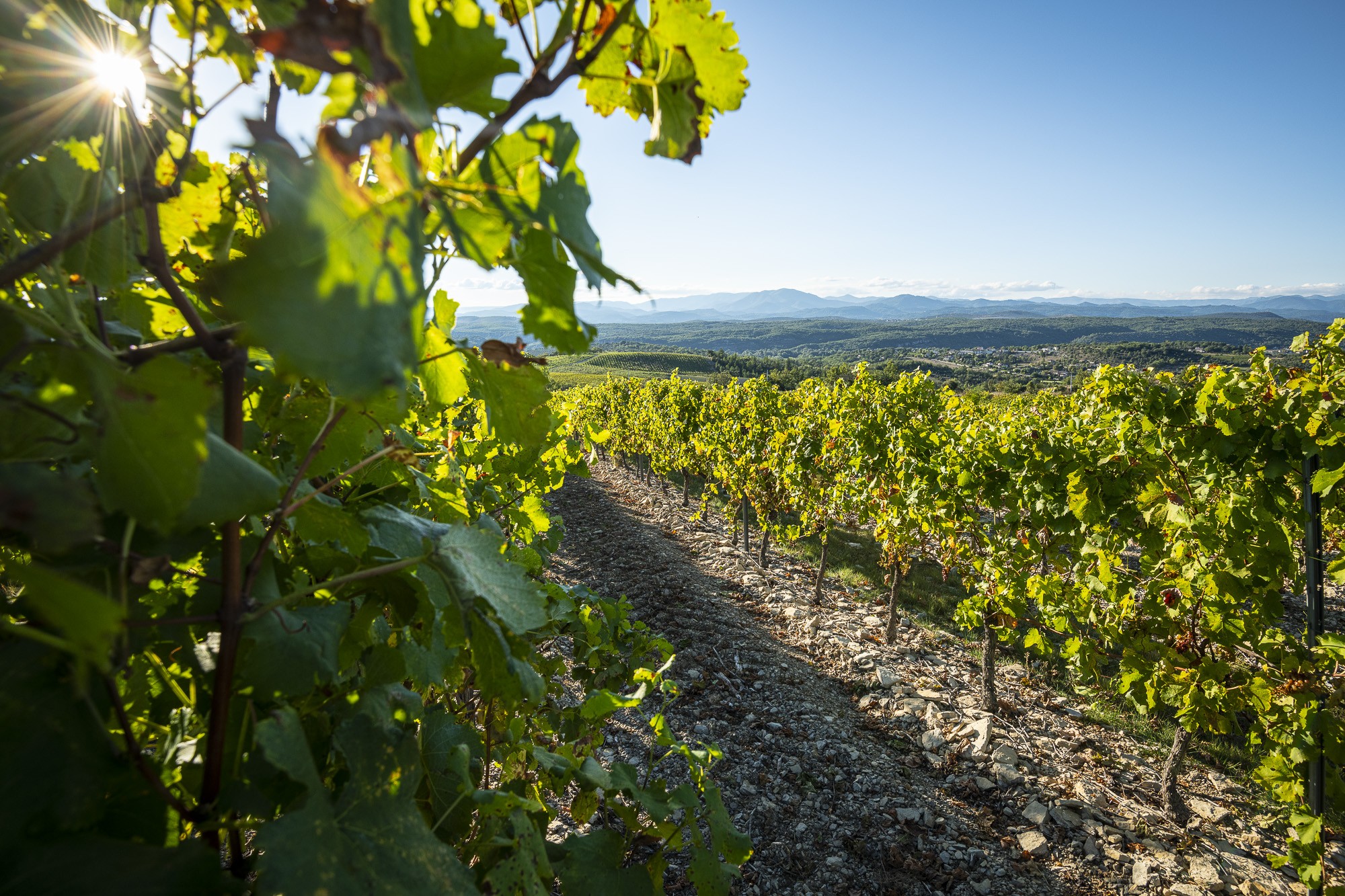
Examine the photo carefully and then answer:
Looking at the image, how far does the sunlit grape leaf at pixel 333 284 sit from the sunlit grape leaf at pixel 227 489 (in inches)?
7.2

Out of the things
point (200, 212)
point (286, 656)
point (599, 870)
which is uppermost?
point (200, 212)

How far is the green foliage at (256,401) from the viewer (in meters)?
0.45

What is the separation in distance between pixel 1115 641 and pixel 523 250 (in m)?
5.51

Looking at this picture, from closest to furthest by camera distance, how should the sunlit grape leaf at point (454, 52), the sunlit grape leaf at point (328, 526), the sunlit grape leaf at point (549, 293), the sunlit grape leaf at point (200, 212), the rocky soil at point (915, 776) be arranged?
the sunlit grape leaf at point (454, 52) < the sunlit grape leaf at point (549, 293) < the sunlit grape leaf at point (200, 212) < the sunlit grape leaf at point (328, 526) < the rocky soil at point (915, 776)

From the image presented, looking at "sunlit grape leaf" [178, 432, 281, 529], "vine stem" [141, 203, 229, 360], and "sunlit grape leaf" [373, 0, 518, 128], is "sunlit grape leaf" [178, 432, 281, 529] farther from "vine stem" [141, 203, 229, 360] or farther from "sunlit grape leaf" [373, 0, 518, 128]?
"sunlit grape leaf" [373, 0, 518, 128]

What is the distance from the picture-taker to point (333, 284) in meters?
0.43

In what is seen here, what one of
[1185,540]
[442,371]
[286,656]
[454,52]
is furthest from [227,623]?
[1185,540]

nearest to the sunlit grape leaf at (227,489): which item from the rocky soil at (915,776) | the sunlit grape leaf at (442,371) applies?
the sunlit grape leaf at (442,371)

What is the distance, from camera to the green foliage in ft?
1.47

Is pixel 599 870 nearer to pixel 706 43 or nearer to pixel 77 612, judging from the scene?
pixel 77 612

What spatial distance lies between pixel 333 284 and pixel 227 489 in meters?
0.26

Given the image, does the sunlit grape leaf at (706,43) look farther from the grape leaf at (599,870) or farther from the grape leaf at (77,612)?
the grape leaf at (599,870)

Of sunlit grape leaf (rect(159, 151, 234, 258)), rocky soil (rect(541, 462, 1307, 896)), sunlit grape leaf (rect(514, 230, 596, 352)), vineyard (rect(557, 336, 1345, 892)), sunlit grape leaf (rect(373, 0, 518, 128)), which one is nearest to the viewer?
sunlit grape leaf (rect(373, 0, 518, 128))

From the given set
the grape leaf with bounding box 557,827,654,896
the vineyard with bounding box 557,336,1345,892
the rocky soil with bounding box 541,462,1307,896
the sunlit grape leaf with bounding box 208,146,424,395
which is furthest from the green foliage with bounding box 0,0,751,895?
the vineyard with bounding box 557,336,1345,892
